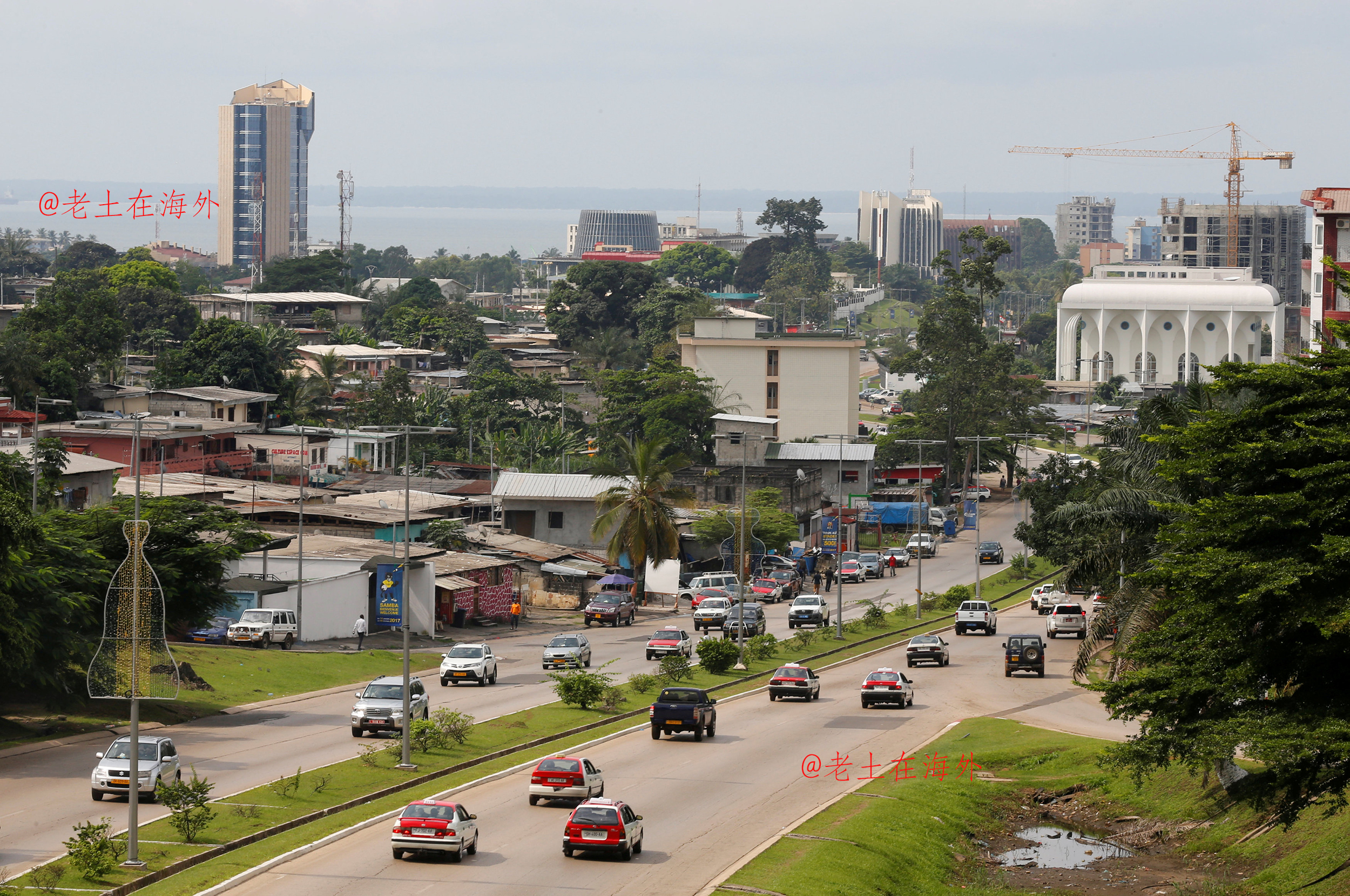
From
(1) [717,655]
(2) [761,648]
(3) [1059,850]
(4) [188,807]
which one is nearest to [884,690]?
(1) [717,655]

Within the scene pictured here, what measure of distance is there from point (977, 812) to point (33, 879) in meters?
23.3

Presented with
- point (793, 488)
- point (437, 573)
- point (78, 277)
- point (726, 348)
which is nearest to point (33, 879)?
point (437, 573)

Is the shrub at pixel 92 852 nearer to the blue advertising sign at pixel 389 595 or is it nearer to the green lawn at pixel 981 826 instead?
the green lawn at pixel 981 826

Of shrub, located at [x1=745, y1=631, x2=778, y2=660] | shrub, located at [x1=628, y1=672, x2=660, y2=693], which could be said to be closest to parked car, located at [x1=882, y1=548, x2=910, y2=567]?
shrub, located at [x1=745, y1=631, x2=778, y2=660]

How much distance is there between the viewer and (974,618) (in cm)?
7638

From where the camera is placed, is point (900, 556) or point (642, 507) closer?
point (642, 507)

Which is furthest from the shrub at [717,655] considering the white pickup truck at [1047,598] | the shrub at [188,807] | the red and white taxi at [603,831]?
the shrub at [188,807]

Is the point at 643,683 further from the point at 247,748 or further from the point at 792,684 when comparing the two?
the point at 247,748

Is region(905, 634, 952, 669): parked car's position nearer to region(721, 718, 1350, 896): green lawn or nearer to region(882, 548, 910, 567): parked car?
region(721, 718, 1350, 896): green lawn

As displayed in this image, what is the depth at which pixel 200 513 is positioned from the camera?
57.3 metres

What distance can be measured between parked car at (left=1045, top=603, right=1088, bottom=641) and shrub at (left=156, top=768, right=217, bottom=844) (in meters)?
48.3

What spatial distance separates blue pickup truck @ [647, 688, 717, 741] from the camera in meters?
48.0

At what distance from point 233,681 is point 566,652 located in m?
13.2

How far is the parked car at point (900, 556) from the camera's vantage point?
106m
